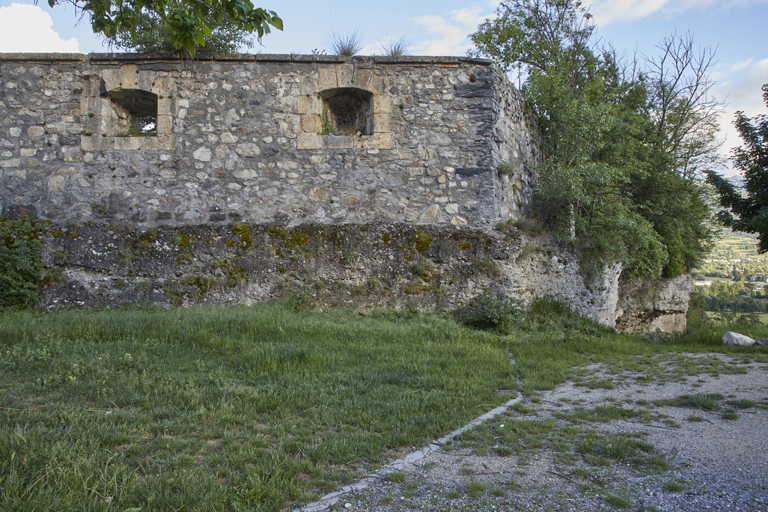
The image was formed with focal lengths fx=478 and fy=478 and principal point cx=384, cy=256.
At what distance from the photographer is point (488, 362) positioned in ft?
17.9

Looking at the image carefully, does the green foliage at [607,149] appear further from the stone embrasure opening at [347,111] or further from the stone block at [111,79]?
the stone block at [111,79]

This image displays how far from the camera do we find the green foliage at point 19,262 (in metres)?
7.12

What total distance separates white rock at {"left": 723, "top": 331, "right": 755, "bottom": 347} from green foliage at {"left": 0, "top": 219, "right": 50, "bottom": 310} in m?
10.8

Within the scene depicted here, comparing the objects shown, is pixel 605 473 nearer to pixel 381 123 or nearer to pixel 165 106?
pixel 381 123

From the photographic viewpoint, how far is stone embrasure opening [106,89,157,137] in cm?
828

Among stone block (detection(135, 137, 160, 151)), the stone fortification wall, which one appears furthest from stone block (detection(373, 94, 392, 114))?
stone block (detection(135, 137, 160, 151))

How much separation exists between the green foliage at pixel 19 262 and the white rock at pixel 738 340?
35.4 feet

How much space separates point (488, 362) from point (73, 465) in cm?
409

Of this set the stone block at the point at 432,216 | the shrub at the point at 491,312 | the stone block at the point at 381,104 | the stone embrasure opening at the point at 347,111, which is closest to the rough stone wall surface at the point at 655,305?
the shrub at the point at 491,312

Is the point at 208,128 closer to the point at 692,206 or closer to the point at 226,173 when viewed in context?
the point at 226,173

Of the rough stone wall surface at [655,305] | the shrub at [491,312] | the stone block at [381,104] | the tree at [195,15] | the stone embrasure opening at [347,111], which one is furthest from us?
the rough stone wall surface at [655,305]

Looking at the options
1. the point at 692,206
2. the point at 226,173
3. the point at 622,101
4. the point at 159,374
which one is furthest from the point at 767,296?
the point at 159,374

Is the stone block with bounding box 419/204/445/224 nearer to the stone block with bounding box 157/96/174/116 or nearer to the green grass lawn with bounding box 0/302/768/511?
the green grass lawn with bounding box 0/302/768/511

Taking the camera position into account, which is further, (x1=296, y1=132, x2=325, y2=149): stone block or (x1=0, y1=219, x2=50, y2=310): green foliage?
(x1=296, y1=132, x2=325, y2=149): stone block
